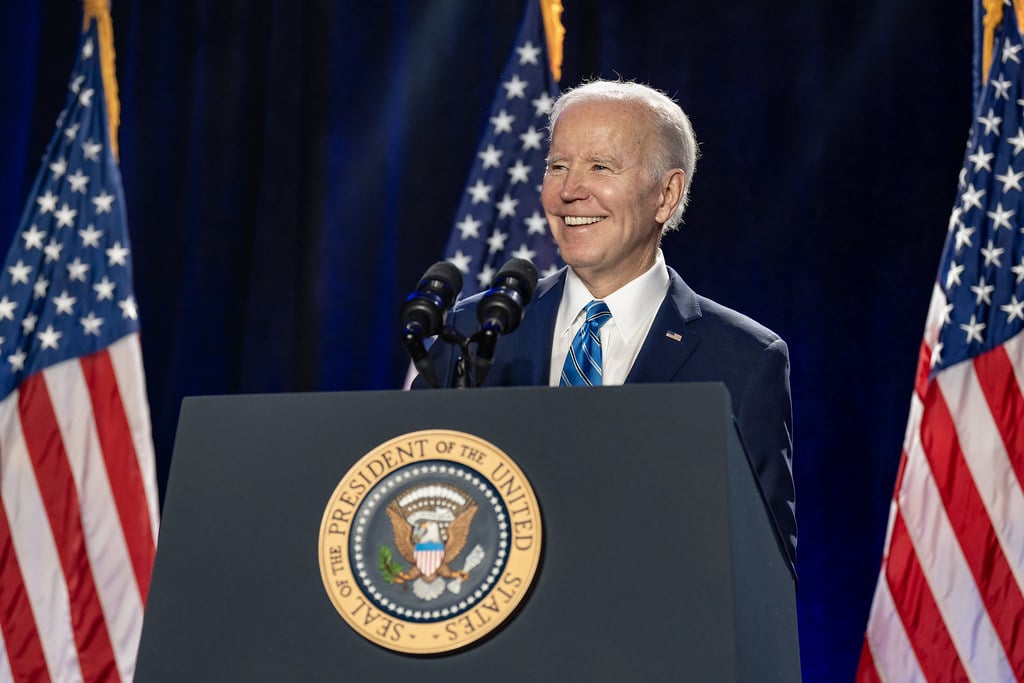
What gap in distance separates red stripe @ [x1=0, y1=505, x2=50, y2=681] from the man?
2.35 meters

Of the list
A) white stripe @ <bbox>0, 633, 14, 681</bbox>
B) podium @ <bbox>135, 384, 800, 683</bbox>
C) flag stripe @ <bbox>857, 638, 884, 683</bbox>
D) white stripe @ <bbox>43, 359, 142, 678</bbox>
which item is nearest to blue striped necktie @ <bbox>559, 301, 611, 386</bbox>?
podium @ <bbox>135, 384, 800, 683</bbox>

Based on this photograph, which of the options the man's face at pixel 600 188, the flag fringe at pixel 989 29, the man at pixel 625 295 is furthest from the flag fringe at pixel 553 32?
the man's face at pixel 600 188

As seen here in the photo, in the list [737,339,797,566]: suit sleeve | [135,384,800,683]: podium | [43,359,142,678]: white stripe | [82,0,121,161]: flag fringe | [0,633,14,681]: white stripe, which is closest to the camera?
[135,384,800,683]: podium

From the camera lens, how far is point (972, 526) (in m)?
3.45

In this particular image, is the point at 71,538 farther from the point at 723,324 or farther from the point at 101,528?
the point at 723,324

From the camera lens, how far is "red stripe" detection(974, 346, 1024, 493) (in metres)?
3.45

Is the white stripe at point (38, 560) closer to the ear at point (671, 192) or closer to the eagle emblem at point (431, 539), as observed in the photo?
the ear at point (671, 192)

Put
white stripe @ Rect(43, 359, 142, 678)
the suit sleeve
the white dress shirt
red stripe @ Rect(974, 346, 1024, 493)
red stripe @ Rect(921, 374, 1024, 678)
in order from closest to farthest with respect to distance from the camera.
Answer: the suit sleeve, the white dress shirt, red stripe @ Rect(921, 374, 1024, 678), red stripe @ Rect(974, 346, 1024, 493), white stripe @ Rect(43, 359, 142, 678)

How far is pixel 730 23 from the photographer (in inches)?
173

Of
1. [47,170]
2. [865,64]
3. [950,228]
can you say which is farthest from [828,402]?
[47,170]

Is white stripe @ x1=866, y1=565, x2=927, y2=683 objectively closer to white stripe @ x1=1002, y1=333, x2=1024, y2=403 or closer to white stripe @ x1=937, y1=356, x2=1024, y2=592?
white stripe @ x1=937, y1=356, x2=1024, y2=592

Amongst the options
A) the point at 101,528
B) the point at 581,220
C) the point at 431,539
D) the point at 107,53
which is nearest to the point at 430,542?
the point at 431,539

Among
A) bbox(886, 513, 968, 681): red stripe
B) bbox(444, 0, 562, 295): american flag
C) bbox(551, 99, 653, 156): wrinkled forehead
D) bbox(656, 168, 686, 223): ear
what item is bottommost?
bbox(886, 513, 968, 681): red stripe

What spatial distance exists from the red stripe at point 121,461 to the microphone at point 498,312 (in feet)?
9.16
